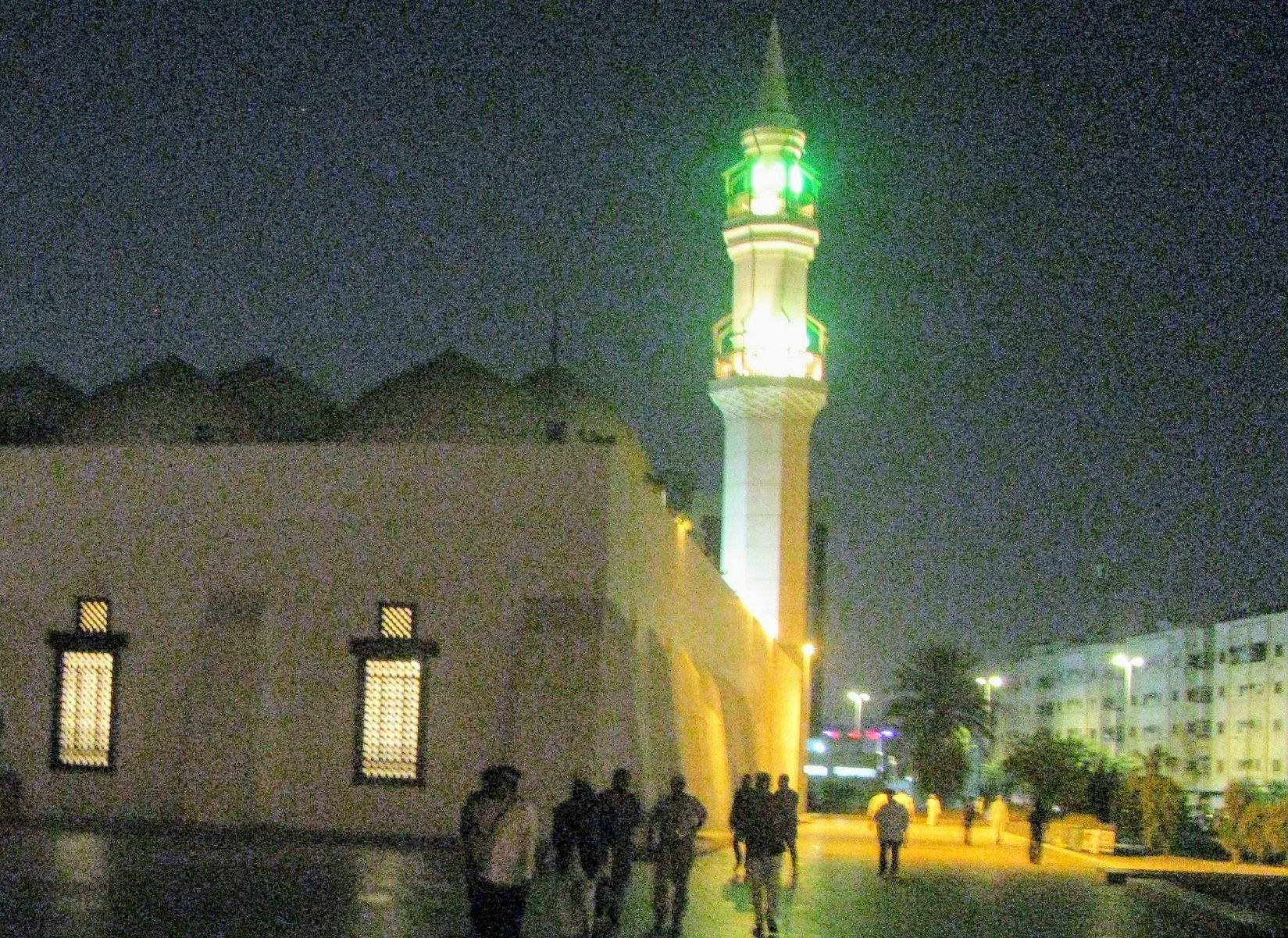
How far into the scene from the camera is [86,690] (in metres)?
26.1

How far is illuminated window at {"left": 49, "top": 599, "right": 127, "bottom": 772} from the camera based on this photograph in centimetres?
2592

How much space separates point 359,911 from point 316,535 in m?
10.7

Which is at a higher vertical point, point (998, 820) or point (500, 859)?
point (500, 859)

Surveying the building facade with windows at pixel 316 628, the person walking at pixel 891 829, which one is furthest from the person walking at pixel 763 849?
the building facade with windows at pixel 316 628

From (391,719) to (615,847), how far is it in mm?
10567

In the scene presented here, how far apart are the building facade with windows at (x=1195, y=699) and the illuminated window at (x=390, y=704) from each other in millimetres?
39541

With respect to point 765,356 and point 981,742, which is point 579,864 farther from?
point 981,742

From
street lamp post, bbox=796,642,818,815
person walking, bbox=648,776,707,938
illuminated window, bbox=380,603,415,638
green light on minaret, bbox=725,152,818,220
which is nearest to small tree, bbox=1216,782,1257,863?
street lamp post, bbox=796,642,818,815

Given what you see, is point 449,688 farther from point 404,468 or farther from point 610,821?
point 610,821

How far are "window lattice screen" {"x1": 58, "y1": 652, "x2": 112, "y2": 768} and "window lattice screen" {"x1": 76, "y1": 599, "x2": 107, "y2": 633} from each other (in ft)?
1.23

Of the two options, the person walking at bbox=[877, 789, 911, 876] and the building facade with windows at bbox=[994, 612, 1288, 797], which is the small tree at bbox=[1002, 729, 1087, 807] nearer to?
the building facade with windows at bbox=[994, 612, 1288, 797]

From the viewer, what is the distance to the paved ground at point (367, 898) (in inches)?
560

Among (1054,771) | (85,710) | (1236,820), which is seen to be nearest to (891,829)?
(85,710)

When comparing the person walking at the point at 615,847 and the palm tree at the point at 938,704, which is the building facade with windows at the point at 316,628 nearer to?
the person walking at the point at 615,847
